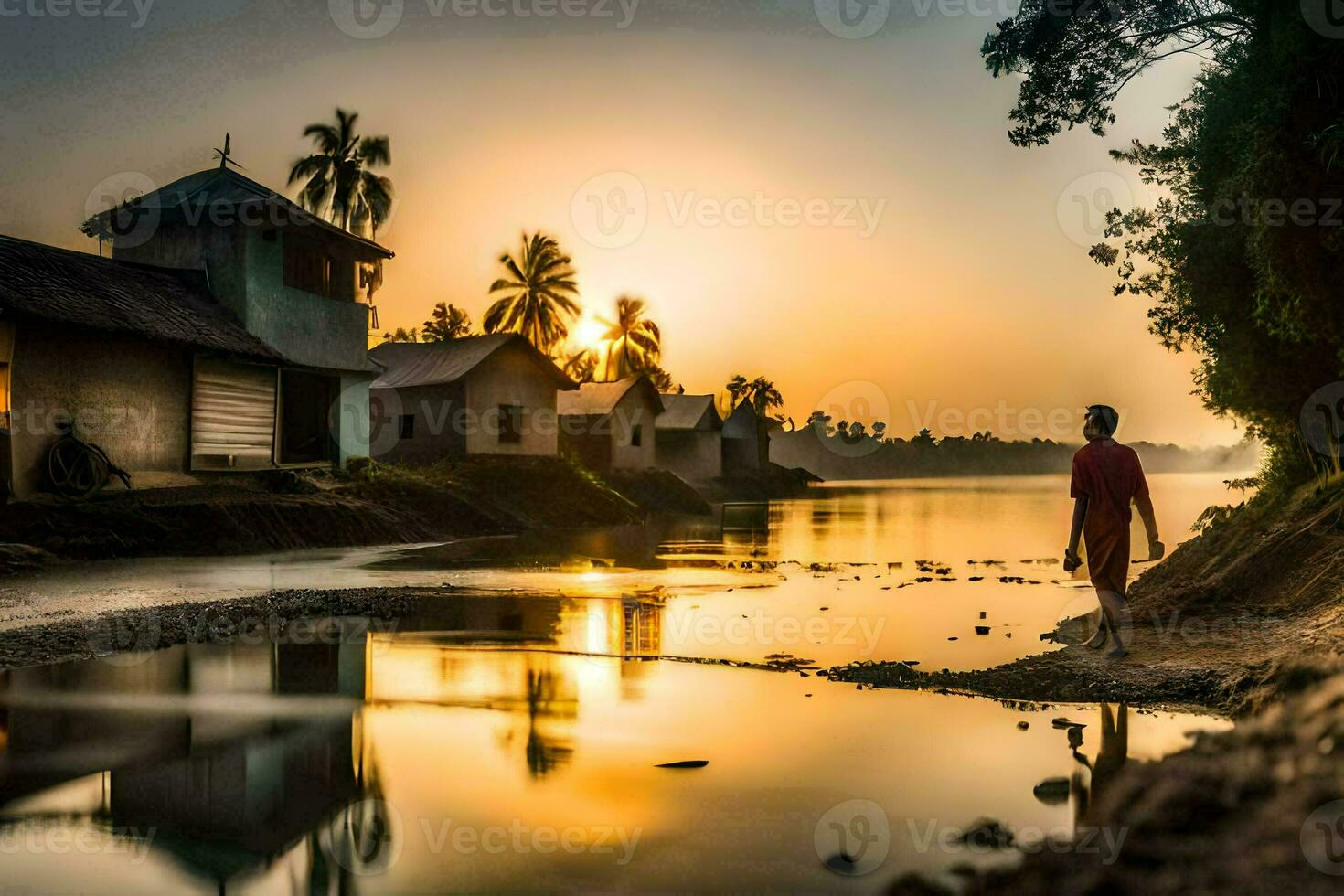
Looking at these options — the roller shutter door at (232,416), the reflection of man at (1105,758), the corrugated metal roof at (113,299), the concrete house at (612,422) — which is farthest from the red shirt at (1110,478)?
the concrete house at (612,422)

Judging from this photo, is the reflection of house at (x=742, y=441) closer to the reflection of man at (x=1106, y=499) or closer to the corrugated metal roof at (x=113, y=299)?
the corrugated metal roof at (x=113, y=299)

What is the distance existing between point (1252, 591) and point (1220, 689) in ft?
15.2

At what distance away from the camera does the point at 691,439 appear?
2702 inches

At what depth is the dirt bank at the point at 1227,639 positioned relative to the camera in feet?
24.6

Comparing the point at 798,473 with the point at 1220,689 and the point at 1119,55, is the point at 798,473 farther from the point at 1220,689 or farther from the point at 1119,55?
the point at 1220,689

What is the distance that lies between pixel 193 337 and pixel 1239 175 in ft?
68.2

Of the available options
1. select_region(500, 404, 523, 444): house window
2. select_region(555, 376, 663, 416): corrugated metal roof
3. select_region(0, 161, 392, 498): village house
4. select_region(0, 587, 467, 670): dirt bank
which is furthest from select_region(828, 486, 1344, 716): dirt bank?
select_region(555, 376, 663, 416): corrugated metal roof

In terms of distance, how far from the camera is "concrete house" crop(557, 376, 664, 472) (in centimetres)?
5319

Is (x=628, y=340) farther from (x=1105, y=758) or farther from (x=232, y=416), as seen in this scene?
(x=1105, y=758)

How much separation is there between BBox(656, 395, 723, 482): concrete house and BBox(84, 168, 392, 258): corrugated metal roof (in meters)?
39.3

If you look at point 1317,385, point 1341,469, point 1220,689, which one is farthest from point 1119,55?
point 1220,689

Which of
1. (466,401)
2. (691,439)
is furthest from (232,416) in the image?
(691,439)

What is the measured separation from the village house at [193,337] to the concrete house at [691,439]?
36265 mm

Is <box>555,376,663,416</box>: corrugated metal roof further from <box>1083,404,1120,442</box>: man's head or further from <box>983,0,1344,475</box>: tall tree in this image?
<box>1083,404,1120,442</box>: man's head
